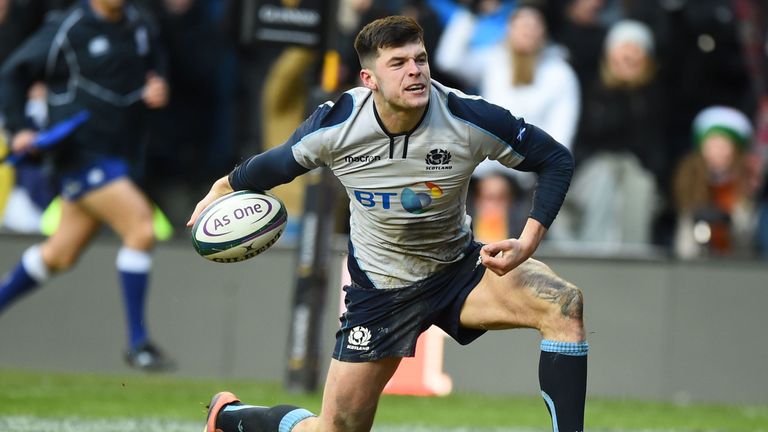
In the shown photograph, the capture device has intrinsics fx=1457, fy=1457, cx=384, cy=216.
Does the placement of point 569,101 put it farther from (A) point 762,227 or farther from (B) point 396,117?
(B) point 396,117

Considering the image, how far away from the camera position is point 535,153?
19.8 ft

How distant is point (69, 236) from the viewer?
1038cm

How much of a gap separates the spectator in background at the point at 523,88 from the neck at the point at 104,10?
2658mm

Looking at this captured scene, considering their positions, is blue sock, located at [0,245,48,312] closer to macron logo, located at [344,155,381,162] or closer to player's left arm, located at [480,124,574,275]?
macron logo, located at [344,155,381,162]

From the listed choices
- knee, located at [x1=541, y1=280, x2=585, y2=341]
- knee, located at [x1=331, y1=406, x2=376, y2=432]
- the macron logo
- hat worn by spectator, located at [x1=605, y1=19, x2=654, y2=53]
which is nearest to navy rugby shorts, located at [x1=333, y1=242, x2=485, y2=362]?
knee, located at [x1=331, y1=406, x2=376, y2=432]

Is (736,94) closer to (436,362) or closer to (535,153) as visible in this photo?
(436,362)

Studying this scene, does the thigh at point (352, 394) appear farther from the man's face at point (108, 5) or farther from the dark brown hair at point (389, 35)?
the man's face at point (108, 5)

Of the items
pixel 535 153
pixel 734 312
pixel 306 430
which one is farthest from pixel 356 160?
pixel 734 312

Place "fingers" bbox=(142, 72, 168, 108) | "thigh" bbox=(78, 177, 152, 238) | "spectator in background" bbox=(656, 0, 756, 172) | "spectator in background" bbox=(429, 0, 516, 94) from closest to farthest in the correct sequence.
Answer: "thigh" bbox=(78, 177, 152, 238) → "fingers" bbox=(142, 72, 168, 108) → "spectator in background" bbox=(429, 0, 516, 94) → "spectator in background" bbox=(656, 0, 756, 172)

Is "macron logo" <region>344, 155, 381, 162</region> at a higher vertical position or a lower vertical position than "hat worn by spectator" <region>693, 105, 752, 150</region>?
higher

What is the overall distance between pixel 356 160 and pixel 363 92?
289 millimetres

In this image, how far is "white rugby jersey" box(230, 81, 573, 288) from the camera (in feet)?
19.7

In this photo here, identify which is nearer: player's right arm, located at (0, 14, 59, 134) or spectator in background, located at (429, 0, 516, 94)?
player's right arm, located at (0, 14, 59, 134)

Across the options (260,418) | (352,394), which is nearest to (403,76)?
(352,394)
